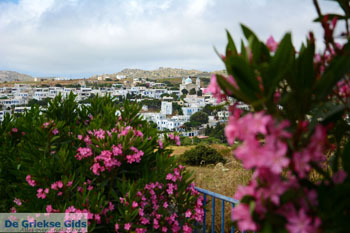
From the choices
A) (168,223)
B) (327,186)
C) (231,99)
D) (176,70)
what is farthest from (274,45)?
(176,70)

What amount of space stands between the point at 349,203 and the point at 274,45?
401 millimetres

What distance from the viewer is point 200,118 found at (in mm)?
57062

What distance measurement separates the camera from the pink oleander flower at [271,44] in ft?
2.49

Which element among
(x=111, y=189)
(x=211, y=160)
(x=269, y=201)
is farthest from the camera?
(x=211, y=160)

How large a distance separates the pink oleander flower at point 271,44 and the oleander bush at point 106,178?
51.3 inches

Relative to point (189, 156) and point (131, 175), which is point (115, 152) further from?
point (189, 156)

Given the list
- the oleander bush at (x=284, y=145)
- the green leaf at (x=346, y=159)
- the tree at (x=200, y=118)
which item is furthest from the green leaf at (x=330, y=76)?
the tree at (x=200, y=118)

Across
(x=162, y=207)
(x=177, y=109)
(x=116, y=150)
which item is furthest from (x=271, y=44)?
(x=177, y=109)

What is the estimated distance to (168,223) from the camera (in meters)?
2.06

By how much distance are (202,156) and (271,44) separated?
9.31m

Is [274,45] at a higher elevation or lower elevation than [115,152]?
higher

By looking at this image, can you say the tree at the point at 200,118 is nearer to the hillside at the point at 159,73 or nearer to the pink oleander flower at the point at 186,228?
the pink oleander flower at the point at 186,228

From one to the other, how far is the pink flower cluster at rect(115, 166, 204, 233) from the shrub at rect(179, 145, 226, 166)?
24.9 feet

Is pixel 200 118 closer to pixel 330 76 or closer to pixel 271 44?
pixel 271 44
